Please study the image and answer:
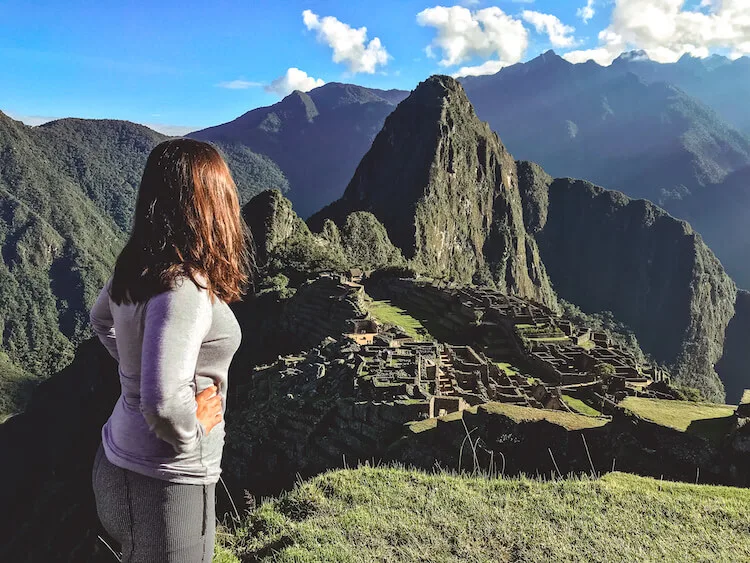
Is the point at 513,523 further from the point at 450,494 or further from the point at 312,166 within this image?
the point at 312,166

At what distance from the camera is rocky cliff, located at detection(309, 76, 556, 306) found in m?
83.5

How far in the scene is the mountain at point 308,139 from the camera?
546ft

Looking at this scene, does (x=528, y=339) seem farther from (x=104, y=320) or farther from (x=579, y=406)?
(x=104, y=320)

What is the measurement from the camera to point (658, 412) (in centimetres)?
604

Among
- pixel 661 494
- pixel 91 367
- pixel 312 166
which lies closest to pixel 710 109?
pixel 312 166

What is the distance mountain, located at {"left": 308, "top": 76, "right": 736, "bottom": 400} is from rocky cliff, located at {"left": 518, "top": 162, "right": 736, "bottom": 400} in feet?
0.86

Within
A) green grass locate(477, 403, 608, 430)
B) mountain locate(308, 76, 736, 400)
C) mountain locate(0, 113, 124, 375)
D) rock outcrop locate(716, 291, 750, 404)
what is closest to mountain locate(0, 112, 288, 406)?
mountain locate(0, 113, 124, 375)

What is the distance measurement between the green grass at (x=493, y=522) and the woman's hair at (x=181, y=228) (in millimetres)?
2417

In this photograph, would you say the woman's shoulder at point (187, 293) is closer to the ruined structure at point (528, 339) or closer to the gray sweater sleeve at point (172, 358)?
the gray sweater sleeve at point (172, 358)

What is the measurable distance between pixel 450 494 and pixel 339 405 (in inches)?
166

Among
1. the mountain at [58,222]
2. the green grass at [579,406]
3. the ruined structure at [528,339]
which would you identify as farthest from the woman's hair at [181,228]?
the mountain at [58,222]

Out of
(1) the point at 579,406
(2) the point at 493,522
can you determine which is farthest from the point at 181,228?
(1) the point at 579,406

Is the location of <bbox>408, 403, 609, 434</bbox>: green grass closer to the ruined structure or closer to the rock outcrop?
the ruined structure

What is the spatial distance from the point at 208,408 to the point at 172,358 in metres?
0.38
